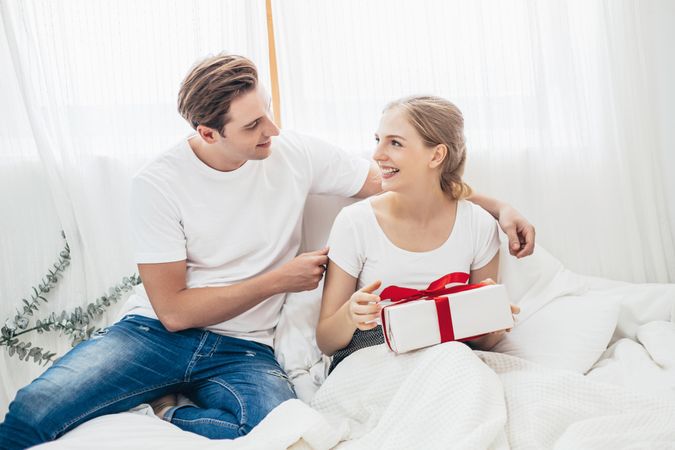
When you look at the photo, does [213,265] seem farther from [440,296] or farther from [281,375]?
[440,296]

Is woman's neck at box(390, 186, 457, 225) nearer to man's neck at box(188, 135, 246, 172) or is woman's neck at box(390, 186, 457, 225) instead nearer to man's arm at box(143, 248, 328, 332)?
man's arm at box(143, 248, 328, 332)

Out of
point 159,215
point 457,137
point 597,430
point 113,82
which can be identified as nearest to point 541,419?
point 597,430

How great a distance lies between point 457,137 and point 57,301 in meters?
1.36

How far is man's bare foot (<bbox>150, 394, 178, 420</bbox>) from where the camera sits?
1.52m

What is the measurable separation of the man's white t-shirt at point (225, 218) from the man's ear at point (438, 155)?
363 mm

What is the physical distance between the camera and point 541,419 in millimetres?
1144

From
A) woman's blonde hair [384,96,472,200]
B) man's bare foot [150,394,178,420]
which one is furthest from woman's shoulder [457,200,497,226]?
man's bare foot [150,394,178,420]

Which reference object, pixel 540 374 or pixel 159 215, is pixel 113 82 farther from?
pixel 540 374

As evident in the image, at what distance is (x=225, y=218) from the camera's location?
5.45 ft

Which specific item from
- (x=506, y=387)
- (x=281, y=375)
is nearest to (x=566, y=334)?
(x=506, y=387)

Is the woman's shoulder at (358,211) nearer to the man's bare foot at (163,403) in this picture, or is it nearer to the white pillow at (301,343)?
the white pillow at (301,343)

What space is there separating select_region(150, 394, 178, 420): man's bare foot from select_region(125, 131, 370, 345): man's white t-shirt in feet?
0.66

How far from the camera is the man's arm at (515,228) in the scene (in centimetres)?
157

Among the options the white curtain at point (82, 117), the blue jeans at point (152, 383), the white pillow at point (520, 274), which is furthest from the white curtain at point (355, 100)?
the blue jeans at point (152, 383)
